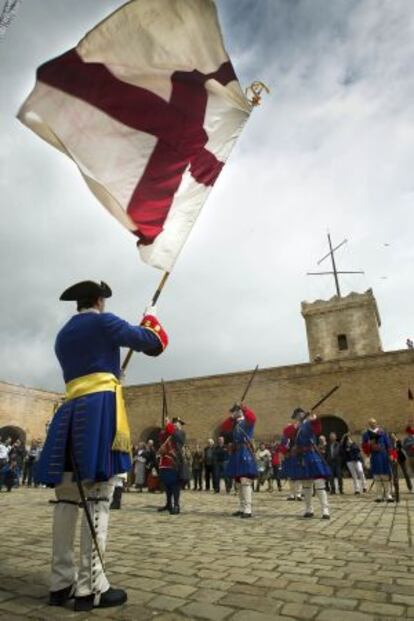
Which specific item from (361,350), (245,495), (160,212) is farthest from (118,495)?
(361,350)

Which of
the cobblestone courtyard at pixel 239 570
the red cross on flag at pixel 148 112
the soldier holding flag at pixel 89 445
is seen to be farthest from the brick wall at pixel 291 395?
the soldier holding flag at pixel 89 445

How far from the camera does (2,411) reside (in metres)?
26.5

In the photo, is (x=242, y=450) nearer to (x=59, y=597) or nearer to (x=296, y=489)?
(x=296, y=489)

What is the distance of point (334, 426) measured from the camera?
22828mm

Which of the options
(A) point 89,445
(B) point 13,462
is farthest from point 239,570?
(B) point 13,462

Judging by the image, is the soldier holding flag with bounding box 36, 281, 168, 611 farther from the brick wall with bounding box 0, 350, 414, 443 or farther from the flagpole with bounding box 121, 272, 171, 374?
the brick wall with bounding box 0, 350, 414, 443

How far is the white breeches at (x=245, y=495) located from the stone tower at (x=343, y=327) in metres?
26.9

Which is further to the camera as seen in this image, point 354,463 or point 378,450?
point 354,463

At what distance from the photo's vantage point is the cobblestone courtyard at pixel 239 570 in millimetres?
2684

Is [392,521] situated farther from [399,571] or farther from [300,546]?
[399,571]

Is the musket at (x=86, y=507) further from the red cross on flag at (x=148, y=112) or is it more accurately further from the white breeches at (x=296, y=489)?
the white breeches at (x=296, y=489)

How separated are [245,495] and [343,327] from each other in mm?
28723

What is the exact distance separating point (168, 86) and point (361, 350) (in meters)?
32.6

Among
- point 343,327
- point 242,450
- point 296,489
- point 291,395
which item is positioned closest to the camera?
point 242,450
